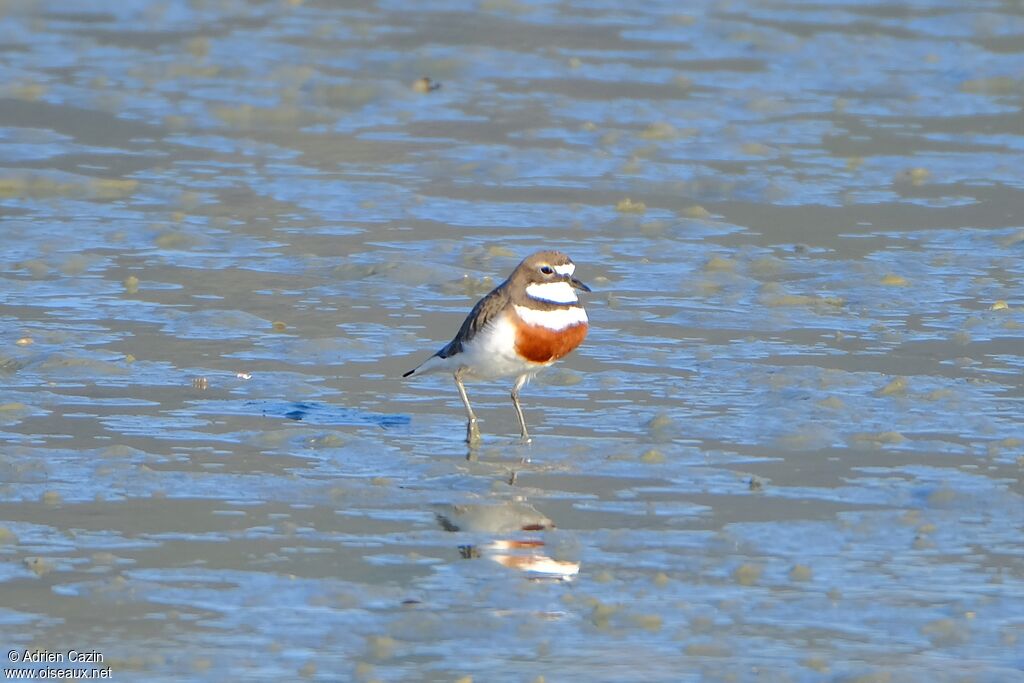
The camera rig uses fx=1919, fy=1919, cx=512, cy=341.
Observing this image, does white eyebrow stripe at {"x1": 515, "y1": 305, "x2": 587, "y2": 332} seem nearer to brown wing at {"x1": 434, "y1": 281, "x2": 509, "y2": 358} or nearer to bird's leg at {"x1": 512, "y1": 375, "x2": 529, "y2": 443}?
brown wing at {"x1": 434, "y1": 281, "x2": 509, "y2": 358}

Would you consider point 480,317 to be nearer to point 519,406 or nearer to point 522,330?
point 522,330

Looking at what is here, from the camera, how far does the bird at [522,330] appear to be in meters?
9.07

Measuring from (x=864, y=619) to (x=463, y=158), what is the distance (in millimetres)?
8288

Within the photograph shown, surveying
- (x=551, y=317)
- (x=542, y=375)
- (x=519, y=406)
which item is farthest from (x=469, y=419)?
(x=542, y=375)

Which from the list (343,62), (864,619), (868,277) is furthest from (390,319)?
(343,62)

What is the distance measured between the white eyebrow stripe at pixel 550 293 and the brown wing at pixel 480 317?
0.41 feet

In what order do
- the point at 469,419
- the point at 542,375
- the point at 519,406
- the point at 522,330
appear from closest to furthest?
1. the point at 522,330
2. the point at 469,419
3. the point at 519,406
4. the point at 542,375

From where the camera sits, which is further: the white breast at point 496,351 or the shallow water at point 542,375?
the white breast at point 496,351

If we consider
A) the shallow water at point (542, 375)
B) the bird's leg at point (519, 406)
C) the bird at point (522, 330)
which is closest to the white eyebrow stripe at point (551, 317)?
the bird at point (522, 330)

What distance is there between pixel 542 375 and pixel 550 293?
3.48 ft

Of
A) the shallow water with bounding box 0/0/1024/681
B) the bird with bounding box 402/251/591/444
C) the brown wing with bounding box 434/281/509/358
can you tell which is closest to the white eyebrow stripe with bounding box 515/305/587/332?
the bird with bounding box 402/251/591/444

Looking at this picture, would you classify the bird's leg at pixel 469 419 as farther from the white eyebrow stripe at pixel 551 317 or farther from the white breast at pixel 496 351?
the white eyebrow stripe at pixel 551 317

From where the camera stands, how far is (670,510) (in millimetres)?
7992

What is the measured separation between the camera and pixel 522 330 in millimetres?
9039
